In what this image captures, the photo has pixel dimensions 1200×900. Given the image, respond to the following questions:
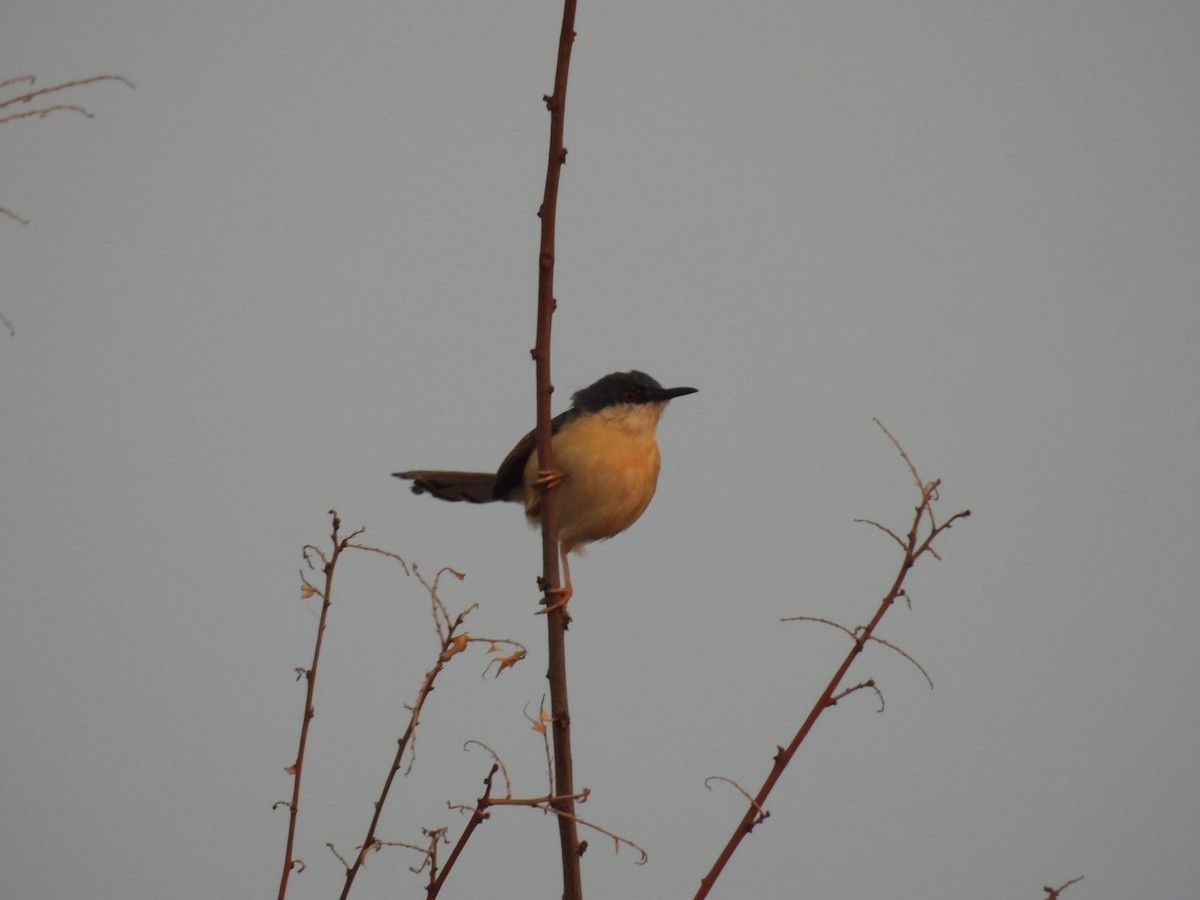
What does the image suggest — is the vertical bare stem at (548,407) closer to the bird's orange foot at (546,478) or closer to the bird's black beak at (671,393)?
the bird's orange foot at (546,478)

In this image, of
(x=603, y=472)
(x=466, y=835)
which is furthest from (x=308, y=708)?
(x=603, y=472)

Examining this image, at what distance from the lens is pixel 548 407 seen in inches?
93.9

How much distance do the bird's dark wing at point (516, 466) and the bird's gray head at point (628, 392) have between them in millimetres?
116

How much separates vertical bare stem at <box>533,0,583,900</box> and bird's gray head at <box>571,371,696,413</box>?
7.45ft

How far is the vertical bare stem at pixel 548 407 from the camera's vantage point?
2086 millimetres

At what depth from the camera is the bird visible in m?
4.46

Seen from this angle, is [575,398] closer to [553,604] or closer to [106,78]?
[553,604]

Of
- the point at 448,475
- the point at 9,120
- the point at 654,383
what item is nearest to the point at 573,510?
the point at 654,383

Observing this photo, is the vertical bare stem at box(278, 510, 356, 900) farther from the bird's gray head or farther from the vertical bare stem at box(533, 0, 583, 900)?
the bird's gray head

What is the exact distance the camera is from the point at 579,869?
2092 millimetres

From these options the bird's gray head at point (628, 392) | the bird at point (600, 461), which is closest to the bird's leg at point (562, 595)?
the bird at point (600, 461)

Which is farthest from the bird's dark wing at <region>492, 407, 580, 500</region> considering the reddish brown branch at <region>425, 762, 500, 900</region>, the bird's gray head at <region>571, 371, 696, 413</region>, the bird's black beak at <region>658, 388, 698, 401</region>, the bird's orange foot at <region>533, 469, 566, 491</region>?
the reddish brown branch at <region>425, 762, 500, 900</region>

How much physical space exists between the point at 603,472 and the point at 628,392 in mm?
457

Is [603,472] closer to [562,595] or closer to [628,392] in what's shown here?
[628,392]
